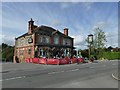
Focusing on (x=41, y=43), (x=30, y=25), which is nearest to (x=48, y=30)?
(x=30, y=25)

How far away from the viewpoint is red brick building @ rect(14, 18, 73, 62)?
4847cm

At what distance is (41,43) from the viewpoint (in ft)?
161

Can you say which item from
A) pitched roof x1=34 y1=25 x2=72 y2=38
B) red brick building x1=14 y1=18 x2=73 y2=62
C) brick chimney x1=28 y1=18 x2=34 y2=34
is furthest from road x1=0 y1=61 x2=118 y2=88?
brick chimney x1=28 y1=18 x2=34 y2=34

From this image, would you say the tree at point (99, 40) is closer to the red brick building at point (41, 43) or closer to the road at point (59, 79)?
the red brick building at point (41, 43)

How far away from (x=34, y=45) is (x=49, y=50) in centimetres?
395

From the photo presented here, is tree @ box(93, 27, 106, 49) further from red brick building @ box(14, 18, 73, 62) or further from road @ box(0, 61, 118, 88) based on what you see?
road @ box(0, 61, 118, 88)

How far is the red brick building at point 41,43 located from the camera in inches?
1908

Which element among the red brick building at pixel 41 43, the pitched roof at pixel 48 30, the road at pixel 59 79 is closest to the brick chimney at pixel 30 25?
the red brick building at pixel 41 43

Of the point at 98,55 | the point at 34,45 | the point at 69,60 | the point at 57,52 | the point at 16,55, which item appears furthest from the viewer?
the point at 98,55

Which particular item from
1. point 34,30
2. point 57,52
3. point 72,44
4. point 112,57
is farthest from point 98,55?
point 34,30

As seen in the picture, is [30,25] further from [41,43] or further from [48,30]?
[41,43]

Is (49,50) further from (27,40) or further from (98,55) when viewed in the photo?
(98,55)

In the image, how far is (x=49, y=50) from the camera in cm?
4944

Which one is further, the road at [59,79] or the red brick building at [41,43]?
the red brick building at [41,43]
